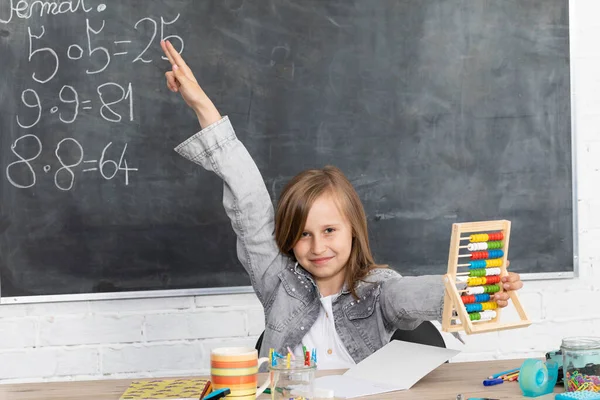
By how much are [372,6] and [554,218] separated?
100cm

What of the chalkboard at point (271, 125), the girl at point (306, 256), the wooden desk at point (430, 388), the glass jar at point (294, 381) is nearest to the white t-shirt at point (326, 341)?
the girl at point (306, 256)

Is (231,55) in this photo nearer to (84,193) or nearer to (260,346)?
(84,193)

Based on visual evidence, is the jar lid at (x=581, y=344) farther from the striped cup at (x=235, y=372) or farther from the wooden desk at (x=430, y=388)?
the striped cup at (x=235, y=372)

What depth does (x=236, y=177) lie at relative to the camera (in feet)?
6.26

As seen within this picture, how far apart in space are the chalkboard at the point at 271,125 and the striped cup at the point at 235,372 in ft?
4.38

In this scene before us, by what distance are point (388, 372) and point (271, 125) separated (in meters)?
1.30

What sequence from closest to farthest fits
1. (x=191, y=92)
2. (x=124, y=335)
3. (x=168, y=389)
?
(x=168, y=389)
(x=191, y=92)
(x=124, y=335)

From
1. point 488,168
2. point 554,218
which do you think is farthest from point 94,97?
point 554,218

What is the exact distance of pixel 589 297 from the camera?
2850 millimetres

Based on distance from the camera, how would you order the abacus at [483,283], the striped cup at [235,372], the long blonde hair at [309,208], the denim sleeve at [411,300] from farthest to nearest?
the long blonde hair at [309,208]
the denim sleeve at [411,300]
the abacus at [483,283]
the striped cup at [235,372]

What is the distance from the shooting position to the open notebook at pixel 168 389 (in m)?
1.35

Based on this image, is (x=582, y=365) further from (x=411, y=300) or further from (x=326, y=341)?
(x=326, y=341)

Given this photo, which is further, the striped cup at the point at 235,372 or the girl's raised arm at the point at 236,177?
the girl's raised arm at the point at 236,177

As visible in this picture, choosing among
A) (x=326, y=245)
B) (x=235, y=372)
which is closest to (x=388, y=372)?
(x=235, y=372)
